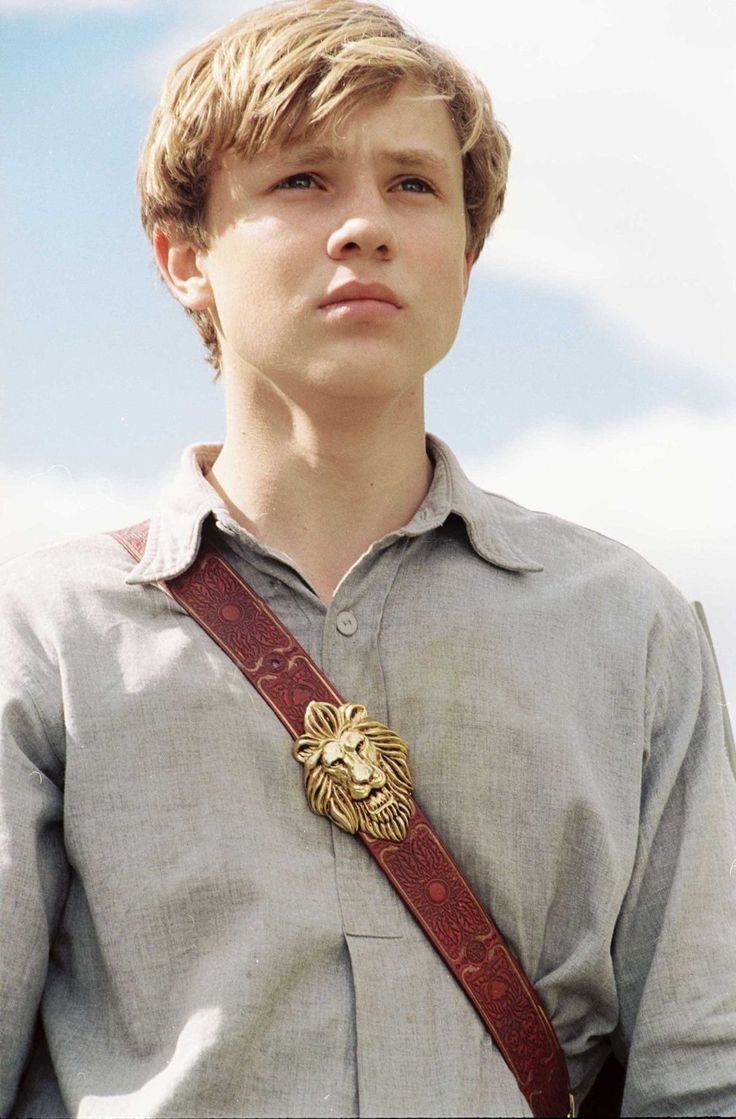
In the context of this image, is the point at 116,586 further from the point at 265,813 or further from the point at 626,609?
the point at 626,609

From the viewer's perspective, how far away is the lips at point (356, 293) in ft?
9.89

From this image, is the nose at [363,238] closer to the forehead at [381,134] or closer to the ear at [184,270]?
the forehead at [381,134]

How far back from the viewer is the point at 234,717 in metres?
3.01

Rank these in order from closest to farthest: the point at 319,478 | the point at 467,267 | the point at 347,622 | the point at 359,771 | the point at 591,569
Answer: the point at 359,771 < the point at 347,622 < the point at 319,478 < the point at 591,569 < the point at 467,267

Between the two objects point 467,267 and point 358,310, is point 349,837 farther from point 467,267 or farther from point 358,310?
point 467,267

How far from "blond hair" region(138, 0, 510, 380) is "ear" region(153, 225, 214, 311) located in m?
0.03

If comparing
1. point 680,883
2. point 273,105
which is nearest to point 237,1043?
point 680,883

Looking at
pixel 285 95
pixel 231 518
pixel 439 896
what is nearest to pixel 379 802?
pixel 439 896

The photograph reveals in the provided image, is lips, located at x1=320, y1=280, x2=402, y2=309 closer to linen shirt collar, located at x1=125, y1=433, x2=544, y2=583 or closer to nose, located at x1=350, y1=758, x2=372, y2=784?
linen shirt collar, located at x1=125, y1=433, x2=544, y2=583

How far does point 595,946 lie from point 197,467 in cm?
122

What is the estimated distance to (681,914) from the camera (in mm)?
Result: 3145

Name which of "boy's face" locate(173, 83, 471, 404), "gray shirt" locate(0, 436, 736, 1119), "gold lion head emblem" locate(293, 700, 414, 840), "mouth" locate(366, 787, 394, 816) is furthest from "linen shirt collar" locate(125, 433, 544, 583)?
"mouth" locate(366, 787, 394, 816)

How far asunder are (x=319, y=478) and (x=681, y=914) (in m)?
1.08

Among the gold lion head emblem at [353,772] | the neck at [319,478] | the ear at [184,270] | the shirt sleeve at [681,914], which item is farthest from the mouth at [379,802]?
the ear at [184,270]
